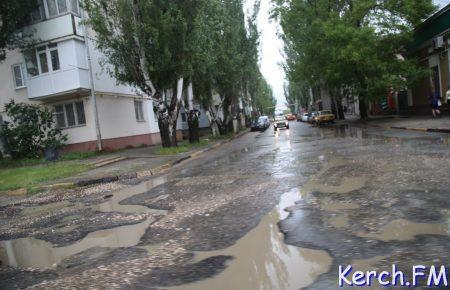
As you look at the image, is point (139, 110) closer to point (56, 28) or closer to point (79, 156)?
point (56, 28)

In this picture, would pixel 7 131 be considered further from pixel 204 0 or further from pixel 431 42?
pixel 431 42

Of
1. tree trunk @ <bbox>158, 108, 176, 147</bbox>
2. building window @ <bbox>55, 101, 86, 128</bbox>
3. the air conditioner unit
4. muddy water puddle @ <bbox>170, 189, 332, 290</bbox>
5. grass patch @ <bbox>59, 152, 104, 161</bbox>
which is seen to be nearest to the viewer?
muddy water puddle @ <bbox>170, 189, 332, 290</bbox>

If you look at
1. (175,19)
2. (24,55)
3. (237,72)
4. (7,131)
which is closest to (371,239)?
(175,19)

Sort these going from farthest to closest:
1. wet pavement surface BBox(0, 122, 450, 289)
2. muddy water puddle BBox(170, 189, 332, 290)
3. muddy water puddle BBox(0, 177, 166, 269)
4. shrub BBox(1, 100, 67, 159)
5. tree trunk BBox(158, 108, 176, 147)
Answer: shrub BBox(1, 100, 67, 159), tree trunk BBox(158, 108, 176, 147), muddy water puddle BBox(0, 177, 166, 269), wet pavement surface BBox(0, 122, 450, 289), muddy water puddle BBox(170, 189, 332, 290)

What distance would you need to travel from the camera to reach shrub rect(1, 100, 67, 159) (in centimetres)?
2539

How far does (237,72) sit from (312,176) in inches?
988

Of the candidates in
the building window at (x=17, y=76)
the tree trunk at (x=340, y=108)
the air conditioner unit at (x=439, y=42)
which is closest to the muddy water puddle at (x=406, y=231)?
the air conditioner unit at (x=439, y=42)

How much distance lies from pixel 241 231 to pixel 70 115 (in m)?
24.2

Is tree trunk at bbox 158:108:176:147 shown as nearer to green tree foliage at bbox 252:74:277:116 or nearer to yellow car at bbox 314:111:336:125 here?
yellow car at bbox 314:111:336:125

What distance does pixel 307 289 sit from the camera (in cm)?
420

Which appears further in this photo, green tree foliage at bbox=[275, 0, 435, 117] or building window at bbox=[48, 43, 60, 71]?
green tree foliage at bbox=[275, 0, 435, 117]

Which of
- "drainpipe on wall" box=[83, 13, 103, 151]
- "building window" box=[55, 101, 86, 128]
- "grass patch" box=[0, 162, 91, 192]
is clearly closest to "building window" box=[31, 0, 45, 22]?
"drainpipe on wall" box=[83, 13, 103, 151]

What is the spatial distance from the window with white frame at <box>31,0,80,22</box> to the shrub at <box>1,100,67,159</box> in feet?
17.7

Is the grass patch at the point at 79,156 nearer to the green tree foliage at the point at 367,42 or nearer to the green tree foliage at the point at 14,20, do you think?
the green tree foliage at the point at 14,20
